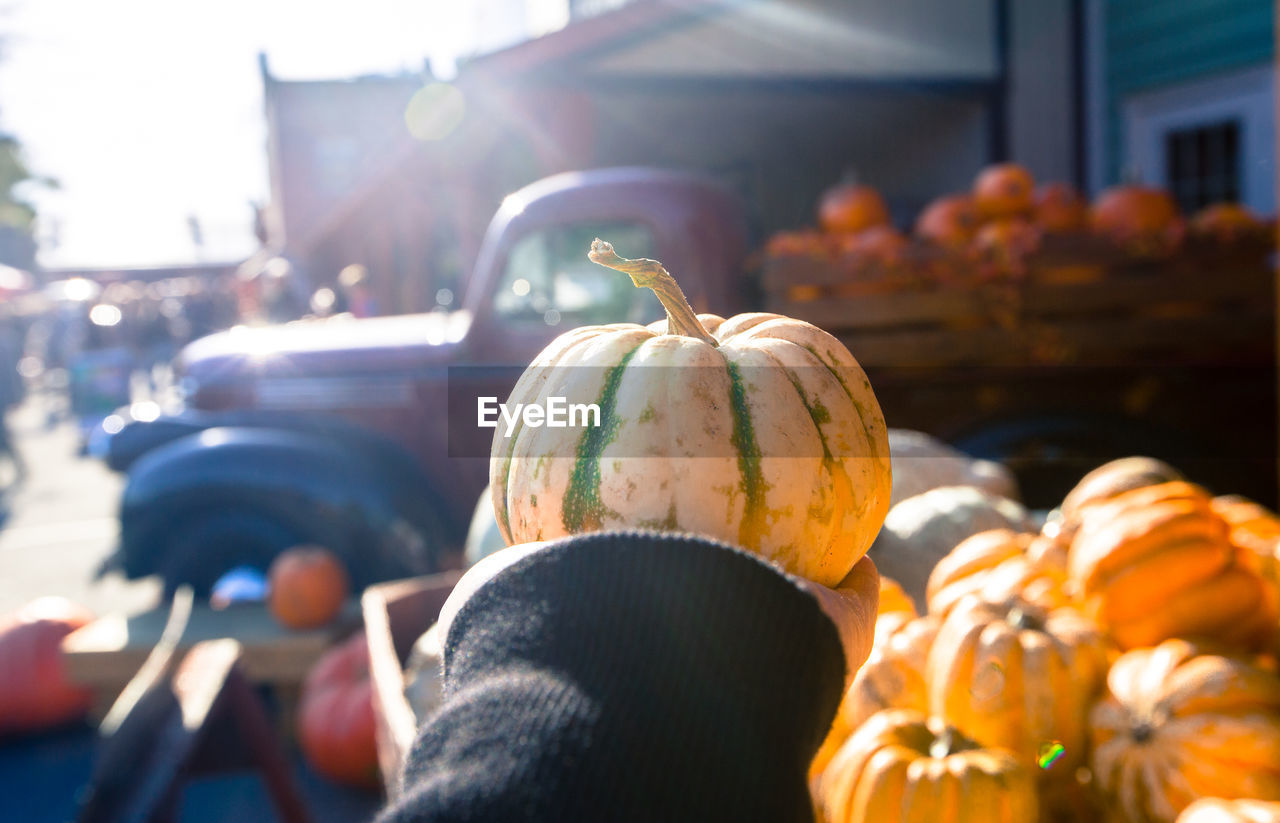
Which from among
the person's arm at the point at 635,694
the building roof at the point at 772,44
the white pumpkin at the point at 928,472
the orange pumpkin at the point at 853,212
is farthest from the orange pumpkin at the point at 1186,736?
the building roof at the point at 772,44

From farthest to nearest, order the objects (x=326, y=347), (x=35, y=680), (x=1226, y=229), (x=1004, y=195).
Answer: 1. (x=326, y=347)
2. (x=1004, y=195)
3. (x=35, y=680)
4. (x=1226, y=229)

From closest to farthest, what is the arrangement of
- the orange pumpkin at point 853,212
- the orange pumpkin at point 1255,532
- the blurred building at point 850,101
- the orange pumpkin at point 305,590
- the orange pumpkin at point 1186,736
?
the orange pumpkin at point 1186,736 → the orange pumpkin at point 1255,532 → the orange pumpkin at point 305,590 → the orange pumpkin at point 853,212 → the blurred building at point 850,101

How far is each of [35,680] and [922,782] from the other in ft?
16.0

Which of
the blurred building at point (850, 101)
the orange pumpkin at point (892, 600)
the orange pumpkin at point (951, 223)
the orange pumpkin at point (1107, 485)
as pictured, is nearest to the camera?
the orange pumpkin at point (892, 600)

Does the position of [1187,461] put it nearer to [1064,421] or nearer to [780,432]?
[1064,421]

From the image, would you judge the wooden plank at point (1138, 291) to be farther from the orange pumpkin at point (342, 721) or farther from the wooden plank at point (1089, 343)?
the orange pumpkin at point (342, 721)

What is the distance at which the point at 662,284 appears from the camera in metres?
0.97

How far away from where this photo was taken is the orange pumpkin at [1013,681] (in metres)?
1.61

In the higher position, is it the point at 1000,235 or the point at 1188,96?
the point at 1188,96

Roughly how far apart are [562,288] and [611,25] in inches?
225

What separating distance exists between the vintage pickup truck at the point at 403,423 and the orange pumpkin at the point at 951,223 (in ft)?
3.60

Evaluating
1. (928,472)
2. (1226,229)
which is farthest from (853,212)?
(928,472)

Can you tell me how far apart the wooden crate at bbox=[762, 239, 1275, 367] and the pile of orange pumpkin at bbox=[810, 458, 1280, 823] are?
90.1 inches

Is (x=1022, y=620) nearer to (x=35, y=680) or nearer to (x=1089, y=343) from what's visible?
(x=1089, y=343)
